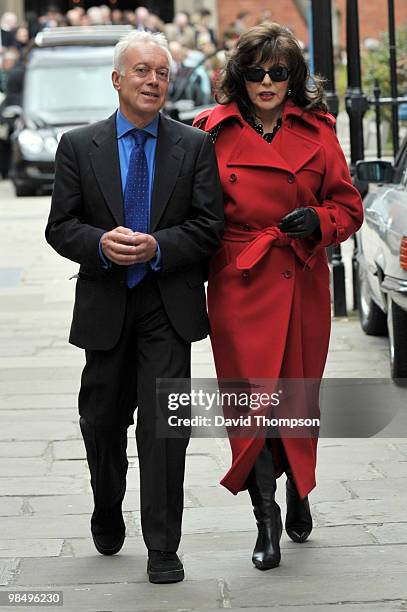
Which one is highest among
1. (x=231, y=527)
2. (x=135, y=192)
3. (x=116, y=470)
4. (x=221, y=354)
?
(x=135, y=192)

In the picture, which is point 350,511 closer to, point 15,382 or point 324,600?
point 324,600

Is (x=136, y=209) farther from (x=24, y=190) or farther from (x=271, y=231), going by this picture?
(x=24, y=190)

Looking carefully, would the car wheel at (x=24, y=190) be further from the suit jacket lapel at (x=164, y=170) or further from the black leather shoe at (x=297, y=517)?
the suit jacket lapel at (x=164, y=170)

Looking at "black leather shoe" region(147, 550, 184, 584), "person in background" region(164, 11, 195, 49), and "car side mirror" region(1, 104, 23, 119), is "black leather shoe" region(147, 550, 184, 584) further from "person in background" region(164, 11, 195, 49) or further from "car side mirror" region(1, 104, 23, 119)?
"person in background" region(164, 11, 195, 49)

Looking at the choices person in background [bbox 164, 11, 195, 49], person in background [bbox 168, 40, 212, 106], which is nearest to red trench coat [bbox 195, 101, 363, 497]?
person in background [bbox 168, 40, 212, 106]

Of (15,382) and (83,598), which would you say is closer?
(83,598)

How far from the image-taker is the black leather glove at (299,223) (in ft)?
17.3

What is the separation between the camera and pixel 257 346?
5.40 meters

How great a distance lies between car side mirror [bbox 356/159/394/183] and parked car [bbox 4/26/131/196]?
13092mm

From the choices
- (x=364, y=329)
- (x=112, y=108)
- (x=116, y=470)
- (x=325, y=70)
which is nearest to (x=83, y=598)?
(x=116, y=470)

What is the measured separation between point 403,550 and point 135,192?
162 centimetres

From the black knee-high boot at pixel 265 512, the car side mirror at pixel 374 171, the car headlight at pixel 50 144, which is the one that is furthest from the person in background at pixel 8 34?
the black knee-high boot at pixel 265 512

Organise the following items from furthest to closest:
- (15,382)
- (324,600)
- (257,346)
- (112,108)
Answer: (112,108) < (15,382) < (257,346) < (324,600)

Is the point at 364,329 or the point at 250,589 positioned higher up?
the point at 250,589
